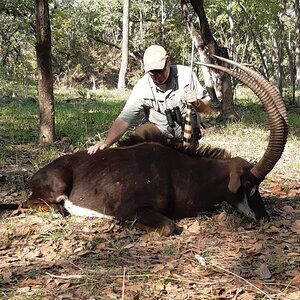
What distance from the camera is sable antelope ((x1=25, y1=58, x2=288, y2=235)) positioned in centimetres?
506

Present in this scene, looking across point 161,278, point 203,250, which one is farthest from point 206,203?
point 161,278

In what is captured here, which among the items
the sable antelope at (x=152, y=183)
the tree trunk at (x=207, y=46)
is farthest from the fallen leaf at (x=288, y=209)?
the tree trunk at (x=207, y=46)

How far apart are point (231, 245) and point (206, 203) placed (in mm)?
772

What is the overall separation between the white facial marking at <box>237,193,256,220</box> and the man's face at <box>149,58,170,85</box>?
155 cm

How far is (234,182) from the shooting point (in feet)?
16.7

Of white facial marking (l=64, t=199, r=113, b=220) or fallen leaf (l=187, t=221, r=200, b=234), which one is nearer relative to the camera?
fallen leaf (l=187, t=221, r=200, b=234)

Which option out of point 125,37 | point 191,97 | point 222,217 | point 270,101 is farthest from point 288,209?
point 125,37

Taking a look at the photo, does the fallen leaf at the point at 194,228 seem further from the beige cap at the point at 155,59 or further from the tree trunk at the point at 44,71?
the tree trunk at the point at 44,71

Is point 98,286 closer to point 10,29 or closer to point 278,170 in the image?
point 278,170

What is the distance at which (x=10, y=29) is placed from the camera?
34.9 m

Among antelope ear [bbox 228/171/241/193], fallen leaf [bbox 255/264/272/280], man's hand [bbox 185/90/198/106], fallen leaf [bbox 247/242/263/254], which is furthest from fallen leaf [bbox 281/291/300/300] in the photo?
man's hand [bbox 185/90/198/106]

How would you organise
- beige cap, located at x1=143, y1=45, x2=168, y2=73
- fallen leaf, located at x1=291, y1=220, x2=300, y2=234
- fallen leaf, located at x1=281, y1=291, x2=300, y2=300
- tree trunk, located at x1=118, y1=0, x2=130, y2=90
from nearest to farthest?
fallen leaf, located at x1=281, y1=291, x2=300, y2=300
fallen leaf, located at x1=291, y1=220, x2=300, y2=234
beige cap, located at x1=143, y1=45, x2=168, y2=73
tree trunk, located at x1=118, y1=0, x2=130, y2=90

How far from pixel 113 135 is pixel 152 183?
83 cm

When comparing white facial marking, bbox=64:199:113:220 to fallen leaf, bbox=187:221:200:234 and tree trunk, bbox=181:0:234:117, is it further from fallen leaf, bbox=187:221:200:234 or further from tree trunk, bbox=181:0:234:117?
tree trunk, bbox=181:0:234:117
